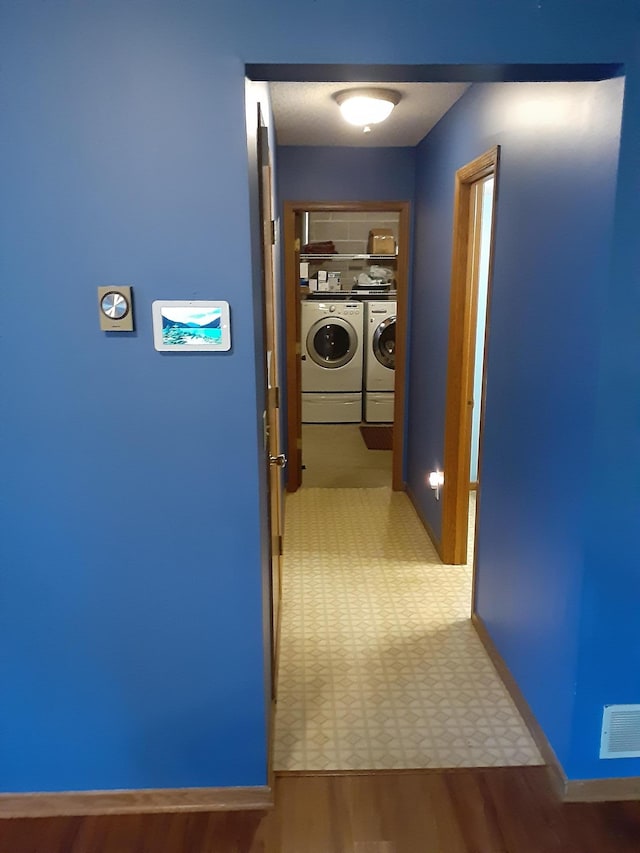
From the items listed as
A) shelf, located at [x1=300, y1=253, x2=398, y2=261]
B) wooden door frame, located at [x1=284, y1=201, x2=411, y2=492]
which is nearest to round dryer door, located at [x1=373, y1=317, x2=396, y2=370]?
shelf, located at [x1=300, y1=253, x2=398, y2=261]

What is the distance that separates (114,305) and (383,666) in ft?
5.77

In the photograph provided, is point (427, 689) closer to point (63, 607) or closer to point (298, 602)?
point (298, 602)

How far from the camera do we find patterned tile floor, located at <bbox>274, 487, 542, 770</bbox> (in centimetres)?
208

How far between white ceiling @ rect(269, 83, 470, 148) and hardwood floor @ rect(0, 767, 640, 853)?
2.69 metres

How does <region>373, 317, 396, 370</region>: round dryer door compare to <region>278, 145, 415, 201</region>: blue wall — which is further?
<region>373, 317, 396, 370</region>: round dryer door

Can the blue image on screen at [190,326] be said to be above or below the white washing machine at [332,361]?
above

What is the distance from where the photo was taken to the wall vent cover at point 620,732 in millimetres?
1838

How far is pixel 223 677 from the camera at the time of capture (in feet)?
5.80

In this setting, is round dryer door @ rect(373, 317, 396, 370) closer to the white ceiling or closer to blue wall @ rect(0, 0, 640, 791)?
the white ceiling

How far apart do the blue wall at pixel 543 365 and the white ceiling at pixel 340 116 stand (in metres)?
0.23

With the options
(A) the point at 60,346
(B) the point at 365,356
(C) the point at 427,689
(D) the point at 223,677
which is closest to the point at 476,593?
(C) the point at 427,689

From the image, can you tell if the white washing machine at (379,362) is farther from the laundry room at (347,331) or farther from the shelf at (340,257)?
the shelf at (340,257)

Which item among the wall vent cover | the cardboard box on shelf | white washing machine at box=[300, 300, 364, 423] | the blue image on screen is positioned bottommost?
the wall vent cover

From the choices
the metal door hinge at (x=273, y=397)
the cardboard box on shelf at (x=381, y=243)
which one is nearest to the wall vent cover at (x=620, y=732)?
the metal door hinge at (x=273, y=397)
